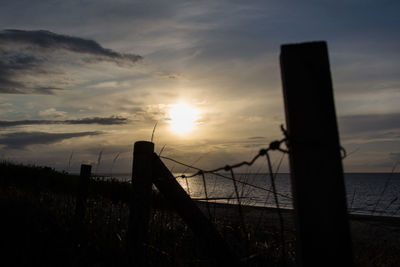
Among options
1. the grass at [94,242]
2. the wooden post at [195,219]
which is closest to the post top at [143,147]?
the wooden post at [195,219]

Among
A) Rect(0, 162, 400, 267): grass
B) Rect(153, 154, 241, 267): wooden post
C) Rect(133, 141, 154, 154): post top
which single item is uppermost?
Rect(133, 141, 154, 154): post top

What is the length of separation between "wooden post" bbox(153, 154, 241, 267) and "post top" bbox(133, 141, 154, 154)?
164mm

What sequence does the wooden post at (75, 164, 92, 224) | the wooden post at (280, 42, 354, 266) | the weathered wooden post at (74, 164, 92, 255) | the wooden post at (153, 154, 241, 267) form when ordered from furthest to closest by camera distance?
the wooden post at (75, 164, 92, 224) < the weathered wooden post at (74, 164, 92, 255) < the wooden post at (153, 154, 241, 267) < the wooden post at (280, 42, 354, 266)

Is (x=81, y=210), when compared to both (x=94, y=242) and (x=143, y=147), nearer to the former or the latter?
(x=94, y=242)

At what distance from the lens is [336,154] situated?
1.33 meters

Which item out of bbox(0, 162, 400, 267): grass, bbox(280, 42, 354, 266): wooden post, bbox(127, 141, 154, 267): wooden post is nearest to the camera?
bbox(280, 42, 354, 266): wooden post

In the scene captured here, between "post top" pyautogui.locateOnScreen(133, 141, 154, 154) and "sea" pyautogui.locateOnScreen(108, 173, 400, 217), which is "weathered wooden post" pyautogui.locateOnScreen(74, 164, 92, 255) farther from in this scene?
"post top" pyautogui.locateOnScreen(133, 141, 154, 154)

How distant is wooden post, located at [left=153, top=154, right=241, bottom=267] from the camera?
2.45 m

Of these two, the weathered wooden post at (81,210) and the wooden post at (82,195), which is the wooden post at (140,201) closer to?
the weathered wooden post at (81,210)

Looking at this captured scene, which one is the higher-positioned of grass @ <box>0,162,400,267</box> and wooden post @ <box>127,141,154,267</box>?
wooden post @ <box>127,141,154,267</box>

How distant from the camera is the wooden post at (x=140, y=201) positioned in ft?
8.51

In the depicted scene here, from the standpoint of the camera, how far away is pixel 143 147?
104 inches

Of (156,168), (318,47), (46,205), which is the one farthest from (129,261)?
(46,205)

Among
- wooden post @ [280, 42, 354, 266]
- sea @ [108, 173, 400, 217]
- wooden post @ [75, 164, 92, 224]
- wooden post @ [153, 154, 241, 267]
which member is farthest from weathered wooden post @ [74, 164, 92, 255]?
wooden post @ [280, 42, 354, 266]
